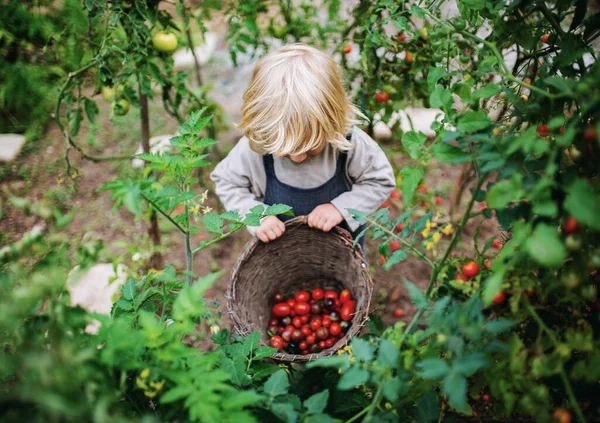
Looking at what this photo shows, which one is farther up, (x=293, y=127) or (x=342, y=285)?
(x=293, y=127)

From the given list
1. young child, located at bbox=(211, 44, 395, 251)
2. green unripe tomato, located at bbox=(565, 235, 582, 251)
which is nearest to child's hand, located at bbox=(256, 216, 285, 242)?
young child, located at bbox=(211, 44, 395, 251)

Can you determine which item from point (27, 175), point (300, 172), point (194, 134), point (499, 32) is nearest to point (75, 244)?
point (27, 175)

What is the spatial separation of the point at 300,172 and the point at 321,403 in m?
1.05

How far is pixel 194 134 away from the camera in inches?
45.6

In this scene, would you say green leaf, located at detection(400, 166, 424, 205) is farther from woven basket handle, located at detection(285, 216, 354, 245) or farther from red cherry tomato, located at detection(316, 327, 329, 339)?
red cherry tomato, located at detection(316, 327, 329, 339)

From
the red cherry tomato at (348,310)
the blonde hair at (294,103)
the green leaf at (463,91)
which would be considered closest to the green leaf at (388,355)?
the green leaf at (463,91)

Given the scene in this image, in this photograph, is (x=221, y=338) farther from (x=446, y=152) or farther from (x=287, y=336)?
(x=446, y=152)

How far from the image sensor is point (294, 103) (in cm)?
142

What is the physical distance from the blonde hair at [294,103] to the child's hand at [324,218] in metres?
0.30

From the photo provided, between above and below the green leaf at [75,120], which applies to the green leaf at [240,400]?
below

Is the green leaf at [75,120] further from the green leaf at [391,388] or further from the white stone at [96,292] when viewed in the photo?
the green leaf at [391,388]

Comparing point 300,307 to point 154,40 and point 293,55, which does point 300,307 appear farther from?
point 154,40

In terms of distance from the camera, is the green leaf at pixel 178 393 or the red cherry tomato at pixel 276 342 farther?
the red cherry tomato at pixel 276 342

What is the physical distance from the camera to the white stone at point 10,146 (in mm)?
2847
